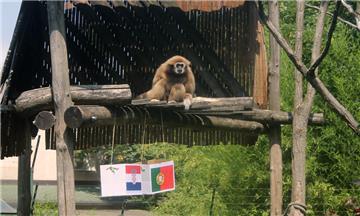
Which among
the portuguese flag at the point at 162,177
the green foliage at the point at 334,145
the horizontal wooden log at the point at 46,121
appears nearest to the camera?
the horizontal wooden log at the point at 46,121

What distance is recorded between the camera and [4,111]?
7234 millimetres

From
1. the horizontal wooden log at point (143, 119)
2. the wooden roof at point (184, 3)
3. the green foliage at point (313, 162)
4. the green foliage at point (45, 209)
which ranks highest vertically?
the wooden roof at point (184, 3)

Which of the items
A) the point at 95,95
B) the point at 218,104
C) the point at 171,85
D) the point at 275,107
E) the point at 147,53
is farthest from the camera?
the point at 147,53

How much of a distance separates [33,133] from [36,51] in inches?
41.2

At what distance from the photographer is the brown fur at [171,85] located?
7326mm

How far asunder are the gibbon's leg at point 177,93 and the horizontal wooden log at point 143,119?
201 mm

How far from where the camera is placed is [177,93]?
731cm

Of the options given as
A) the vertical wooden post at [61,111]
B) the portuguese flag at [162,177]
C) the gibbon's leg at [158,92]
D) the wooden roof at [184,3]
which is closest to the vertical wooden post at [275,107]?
the wooden roof at [184,3]

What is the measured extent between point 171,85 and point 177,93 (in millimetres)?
198

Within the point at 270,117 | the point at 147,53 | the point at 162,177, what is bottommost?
the point at 162,177

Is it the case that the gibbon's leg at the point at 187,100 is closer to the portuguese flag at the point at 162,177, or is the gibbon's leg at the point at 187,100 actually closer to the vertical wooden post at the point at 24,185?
the portuguese flag at the point at 162,177

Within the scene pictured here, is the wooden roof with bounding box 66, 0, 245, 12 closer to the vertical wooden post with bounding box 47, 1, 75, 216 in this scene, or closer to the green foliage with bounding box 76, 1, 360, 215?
the vertical wooden post with bounding box 47, 1, 75, 216

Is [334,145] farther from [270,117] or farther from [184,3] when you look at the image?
[184,3]

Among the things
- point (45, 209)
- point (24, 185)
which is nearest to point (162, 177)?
point (24, 185)
